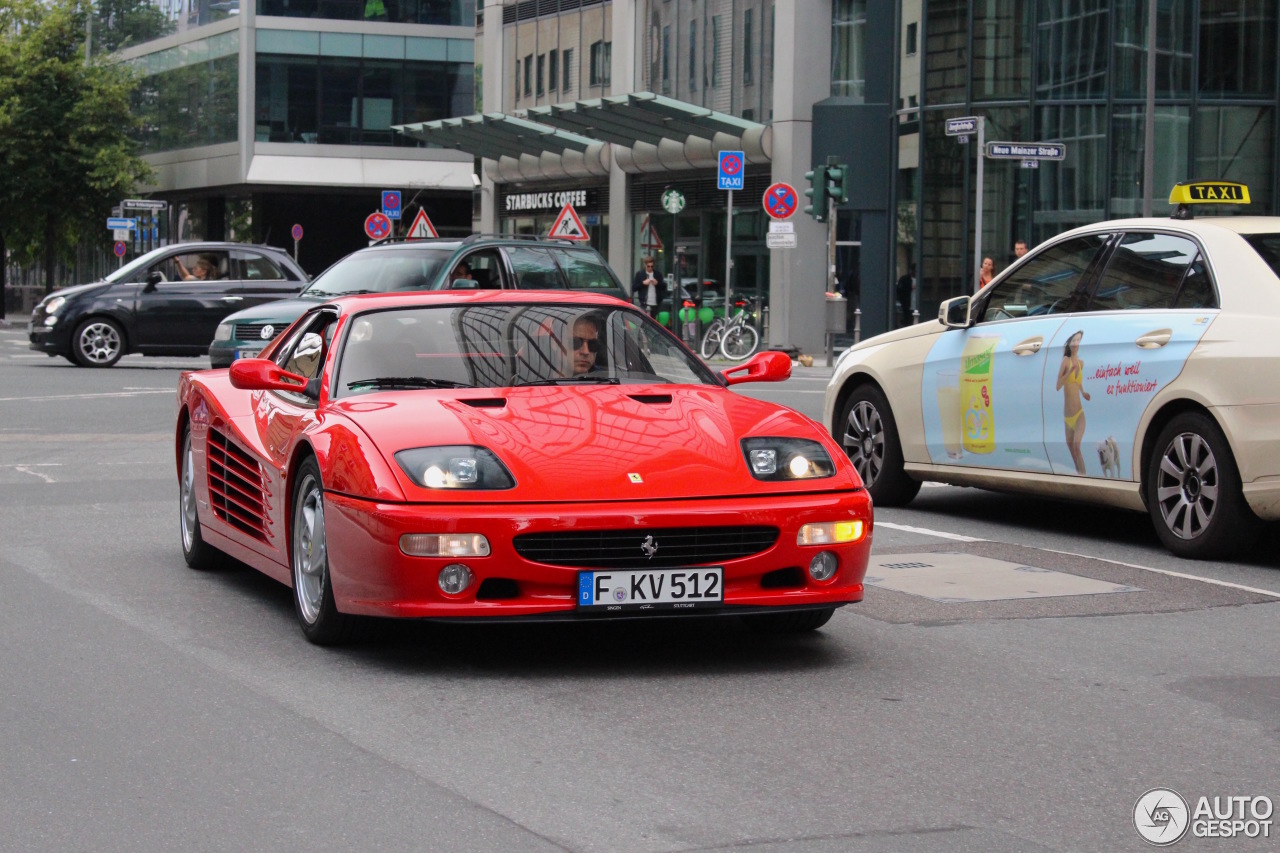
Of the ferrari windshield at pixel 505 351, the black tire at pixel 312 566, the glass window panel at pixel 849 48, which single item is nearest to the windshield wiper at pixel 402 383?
the ferrari windshield at pixel 505 351

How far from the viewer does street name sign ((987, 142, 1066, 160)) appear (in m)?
22.5

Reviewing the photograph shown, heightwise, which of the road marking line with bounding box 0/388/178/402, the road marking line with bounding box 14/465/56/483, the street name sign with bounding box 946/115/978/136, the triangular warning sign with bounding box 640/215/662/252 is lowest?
the road marking line with bounding box 0/388/178/402

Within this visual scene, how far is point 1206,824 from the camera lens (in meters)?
4.59

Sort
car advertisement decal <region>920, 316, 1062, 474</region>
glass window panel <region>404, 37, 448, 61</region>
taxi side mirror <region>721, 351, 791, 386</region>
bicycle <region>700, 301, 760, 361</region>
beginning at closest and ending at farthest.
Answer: taxi side mirror <region>721, 351, 791, 386</region> → car advertisement decal <region>920, 316, 1062, 474</region> → bicycle <region>700, 301, 760, 361</region> → glass window panel <region>404, 37, 448, 61</region>

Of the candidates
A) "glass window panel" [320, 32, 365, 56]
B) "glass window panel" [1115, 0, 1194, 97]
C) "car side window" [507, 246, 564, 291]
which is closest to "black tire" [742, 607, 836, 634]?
"car side window" [507, 246, 564, 291]

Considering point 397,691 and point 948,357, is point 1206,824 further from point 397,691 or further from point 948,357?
point 948,357

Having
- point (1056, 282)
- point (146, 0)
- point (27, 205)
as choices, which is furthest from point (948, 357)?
point (146, 0)

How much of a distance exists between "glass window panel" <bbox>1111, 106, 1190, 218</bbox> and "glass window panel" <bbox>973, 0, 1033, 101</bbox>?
1836 millimetres

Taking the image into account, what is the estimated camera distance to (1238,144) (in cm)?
3406

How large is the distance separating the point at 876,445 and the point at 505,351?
453cm

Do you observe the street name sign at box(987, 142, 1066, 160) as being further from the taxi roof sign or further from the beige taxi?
the beige taxi

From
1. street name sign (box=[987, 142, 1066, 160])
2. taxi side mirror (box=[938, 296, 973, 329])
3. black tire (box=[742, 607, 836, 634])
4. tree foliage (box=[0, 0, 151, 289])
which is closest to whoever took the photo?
black tire (box=[742, 607, 836, 634])

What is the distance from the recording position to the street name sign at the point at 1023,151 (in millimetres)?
22469

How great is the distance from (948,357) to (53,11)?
54.2m
